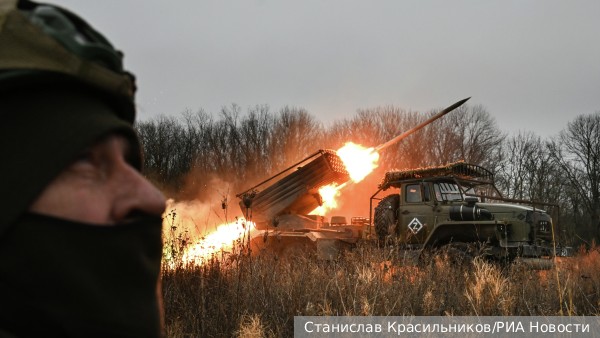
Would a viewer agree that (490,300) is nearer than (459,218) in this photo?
Yes

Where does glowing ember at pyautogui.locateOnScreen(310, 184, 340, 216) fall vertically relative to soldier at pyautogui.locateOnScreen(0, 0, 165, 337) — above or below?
above

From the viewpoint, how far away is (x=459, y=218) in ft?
34.0

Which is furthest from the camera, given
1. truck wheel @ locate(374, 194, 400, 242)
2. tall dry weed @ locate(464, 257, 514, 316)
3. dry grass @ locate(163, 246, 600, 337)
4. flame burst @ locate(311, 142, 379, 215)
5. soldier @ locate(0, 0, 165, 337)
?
flame burst @ locate(311, 142, 379, 215)

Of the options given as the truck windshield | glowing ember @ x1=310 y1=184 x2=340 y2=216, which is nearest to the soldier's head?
the truck windshield

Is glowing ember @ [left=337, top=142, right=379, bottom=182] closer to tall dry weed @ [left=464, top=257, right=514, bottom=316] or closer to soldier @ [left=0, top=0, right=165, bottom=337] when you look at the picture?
tall dry weed @ [left=464, top=257, right=514, bottom=316]

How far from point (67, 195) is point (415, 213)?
1079 centimetres

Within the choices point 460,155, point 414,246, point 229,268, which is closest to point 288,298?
point 229,268

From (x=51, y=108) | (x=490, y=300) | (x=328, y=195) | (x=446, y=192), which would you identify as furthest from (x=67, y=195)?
(x=328, y=195)

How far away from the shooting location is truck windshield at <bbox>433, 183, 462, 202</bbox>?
36.0ft

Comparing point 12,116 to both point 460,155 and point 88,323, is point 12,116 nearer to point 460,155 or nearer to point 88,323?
point 88,323

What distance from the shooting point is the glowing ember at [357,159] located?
13133 mm

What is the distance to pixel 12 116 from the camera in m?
0.76

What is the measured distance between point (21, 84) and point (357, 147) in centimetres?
1296

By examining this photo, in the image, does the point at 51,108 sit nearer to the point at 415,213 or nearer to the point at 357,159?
the point at 415,213
